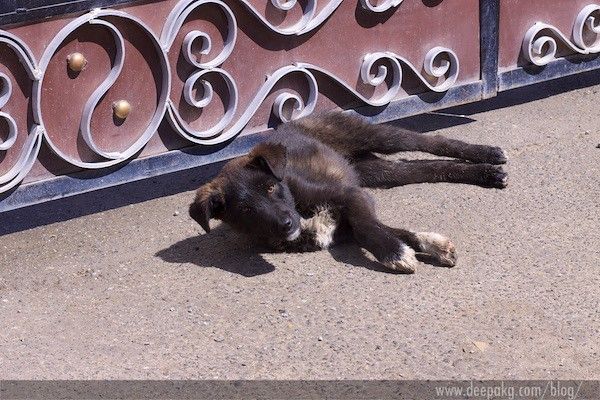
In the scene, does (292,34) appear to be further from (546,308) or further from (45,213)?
(546,308)

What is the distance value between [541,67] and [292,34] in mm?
1913

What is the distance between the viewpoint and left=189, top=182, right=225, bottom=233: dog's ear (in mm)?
5418

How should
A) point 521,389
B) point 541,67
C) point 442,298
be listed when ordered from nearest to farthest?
point 521,389 < point 442,298 < point 541,67

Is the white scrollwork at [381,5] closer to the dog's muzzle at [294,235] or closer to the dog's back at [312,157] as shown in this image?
the dog's back at [312,157]

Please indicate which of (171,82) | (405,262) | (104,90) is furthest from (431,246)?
(104,90)

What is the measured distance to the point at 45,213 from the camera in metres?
6.44

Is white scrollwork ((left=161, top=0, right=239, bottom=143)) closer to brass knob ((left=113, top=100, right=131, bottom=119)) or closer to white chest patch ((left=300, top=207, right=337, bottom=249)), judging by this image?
brass knob ((left=113, top=100, right=131, bottom=119))

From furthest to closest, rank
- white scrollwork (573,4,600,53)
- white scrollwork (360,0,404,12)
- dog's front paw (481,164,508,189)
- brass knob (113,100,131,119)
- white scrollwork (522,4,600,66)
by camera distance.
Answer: white scrollwork (573,4,600,53) → white scrollwork (522,4,600,66) → white scrollwork (360,0,404,12) → dog's front paw (481,164,508,189) → brass knob (113,100,131,119)

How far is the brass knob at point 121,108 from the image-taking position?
238 inches

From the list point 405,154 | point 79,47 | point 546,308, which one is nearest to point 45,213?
point 79,47

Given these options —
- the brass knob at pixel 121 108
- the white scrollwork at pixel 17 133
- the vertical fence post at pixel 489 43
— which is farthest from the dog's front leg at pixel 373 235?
the vertical fence post at pixel 489 43

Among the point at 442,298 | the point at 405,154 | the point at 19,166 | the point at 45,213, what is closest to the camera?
the point at 442,298

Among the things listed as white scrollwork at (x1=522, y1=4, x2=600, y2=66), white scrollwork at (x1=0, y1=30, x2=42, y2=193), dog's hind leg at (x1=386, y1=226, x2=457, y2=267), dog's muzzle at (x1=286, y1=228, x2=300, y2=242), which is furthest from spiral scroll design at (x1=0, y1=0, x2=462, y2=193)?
dog's hind leg at (x1=386, y1=226, x2=457, y2=267)

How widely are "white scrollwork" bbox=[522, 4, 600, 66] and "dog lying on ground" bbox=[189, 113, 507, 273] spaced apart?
1257 millimetres
